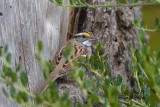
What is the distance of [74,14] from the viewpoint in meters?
4.30

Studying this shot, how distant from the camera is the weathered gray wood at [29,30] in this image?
3.35m

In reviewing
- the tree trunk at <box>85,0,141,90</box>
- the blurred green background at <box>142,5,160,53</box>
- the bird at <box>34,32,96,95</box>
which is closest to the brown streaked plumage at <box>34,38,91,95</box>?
the bird at <box>34,32,96,95</box>

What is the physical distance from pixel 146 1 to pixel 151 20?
13.7 ft

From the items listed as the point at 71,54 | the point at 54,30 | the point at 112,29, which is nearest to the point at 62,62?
the point at 71,54

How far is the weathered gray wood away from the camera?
11.0 ft

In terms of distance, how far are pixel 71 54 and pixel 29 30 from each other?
677 mm

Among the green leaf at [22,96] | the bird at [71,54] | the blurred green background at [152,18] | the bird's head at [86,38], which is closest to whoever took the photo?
the green leaf at [22,96]

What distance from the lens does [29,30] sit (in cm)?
354

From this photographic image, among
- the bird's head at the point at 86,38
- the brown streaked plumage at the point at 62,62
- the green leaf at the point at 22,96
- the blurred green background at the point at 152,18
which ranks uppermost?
the green leaf at the point at 22,96

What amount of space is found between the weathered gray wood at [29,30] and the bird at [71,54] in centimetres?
6

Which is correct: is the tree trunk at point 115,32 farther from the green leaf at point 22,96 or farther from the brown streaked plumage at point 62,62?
the green leaf at point 22,96

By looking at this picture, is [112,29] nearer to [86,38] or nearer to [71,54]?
[86,38]

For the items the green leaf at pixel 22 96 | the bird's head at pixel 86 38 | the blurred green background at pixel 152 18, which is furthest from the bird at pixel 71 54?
the blurred green background at pixel 152 18

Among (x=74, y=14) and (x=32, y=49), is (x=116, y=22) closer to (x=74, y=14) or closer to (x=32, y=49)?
(x=74, y=14)
